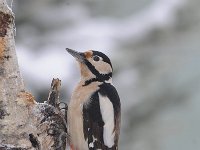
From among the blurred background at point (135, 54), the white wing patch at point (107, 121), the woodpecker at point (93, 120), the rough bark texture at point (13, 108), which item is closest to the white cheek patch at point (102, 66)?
the woodpecker at point (93, 120)

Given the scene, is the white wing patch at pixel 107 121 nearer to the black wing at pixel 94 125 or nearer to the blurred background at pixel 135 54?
the black wing at pixel 94 125

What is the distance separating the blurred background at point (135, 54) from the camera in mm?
14984

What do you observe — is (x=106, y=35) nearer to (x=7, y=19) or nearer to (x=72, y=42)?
(x=72, y=42)

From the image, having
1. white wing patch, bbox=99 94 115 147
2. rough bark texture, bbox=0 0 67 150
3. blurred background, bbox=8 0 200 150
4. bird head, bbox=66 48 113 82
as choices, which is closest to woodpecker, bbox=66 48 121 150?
white wing patch, bbox=99 94 115 147

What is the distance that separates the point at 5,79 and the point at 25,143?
1.60 ft

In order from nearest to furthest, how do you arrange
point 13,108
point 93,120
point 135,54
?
point 13,108
point 93,120
point 135,54

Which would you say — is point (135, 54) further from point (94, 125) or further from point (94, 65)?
point (94, 125)

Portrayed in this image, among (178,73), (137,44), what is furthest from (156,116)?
(137,44)

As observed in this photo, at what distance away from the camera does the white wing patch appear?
298 inches

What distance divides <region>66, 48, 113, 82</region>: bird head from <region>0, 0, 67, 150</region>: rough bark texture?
0.99 metres

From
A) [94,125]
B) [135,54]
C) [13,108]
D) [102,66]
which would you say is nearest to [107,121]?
[94,125]

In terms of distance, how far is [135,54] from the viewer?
17297 millimetres

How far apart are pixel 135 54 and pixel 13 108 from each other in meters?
10.6

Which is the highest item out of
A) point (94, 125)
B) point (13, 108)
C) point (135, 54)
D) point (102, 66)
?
point (135, 54)
